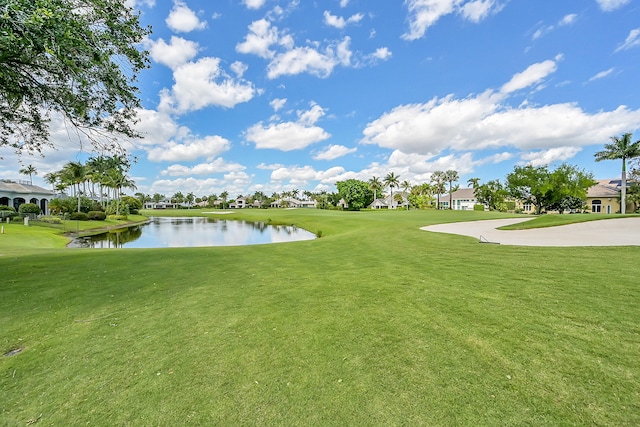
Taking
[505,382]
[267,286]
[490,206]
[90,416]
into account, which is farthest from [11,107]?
[490,206]

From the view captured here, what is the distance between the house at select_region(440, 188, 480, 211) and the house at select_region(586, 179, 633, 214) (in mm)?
32316

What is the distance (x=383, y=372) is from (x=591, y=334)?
9.40 ft

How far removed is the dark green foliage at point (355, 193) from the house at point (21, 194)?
66668mm

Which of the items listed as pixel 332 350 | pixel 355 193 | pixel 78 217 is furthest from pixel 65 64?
pixel 355 193

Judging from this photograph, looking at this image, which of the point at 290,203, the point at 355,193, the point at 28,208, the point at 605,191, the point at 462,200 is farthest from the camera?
the point at 290,203

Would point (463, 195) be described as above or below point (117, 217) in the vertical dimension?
above

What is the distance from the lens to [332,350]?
373cm

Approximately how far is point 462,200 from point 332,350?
96.8 metres

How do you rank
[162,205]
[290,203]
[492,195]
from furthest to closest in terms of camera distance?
[162,205] → [290,203] → [492,195]

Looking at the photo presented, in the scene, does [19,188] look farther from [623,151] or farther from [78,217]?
[623,151]

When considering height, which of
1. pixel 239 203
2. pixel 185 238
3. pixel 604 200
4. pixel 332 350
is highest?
pixel 239 203

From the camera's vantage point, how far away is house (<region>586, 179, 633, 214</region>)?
49844 mm

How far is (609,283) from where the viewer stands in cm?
555

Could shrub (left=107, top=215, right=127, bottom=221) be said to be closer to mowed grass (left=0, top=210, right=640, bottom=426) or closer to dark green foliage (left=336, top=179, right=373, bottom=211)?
mowed grass (left=0, top=210, right=640, bottom=426)
